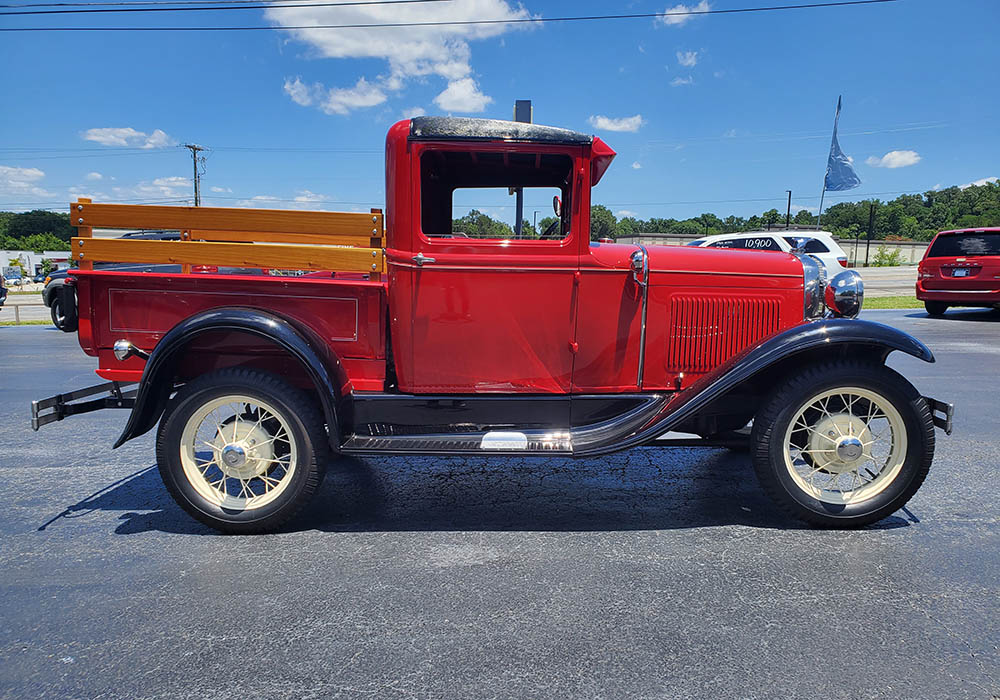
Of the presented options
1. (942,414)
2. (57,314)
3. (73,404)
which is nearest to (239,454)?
(73,404)

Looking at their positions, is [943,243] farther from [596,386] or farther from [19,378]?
[19,378]

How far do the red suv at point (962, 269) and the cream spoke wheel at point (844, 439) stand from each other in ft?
33.9

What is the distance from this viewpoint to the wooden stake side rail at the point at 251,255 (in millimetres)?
3023

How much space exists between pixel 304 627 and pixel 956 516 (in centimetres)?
320

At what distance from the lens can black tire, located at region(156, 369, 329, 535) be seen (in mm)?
2934

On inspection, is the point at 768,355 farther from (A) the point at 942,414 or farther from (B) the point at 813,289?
(A) the point at 942,414

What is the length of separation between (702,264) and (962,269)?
11.5m

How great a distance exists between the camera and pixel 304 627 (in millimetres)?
2221

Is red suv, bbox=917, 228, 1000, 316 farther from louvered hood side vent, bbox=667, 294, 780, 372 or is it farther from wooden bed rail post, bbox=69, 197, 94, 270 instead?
wooden bed rail post, bbox=69, 197, 94, 270

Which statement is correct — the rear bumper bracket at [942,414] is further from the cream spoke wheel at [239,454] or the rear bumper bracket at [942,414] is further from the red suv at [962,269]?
the red suv at [962,269]

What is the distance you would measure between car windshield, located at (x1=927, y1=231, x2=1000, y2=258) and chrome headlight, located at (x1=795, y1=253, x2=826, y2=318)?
10.7m

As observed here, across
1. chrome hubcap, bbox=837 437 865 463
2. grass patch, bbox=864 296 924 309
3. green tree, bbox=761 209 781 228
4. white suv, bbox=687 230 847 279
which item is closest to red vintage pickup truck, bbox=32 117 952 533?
chrome hubcap, bbox=837 437 865 463

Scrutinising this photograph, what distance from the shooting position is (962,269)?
11.8 metres

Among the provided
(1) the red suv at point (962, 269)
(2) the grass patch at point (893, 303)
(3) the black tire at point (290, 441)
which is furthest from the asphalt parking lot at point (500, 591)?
(2) the grass patch at point (893, 303)
